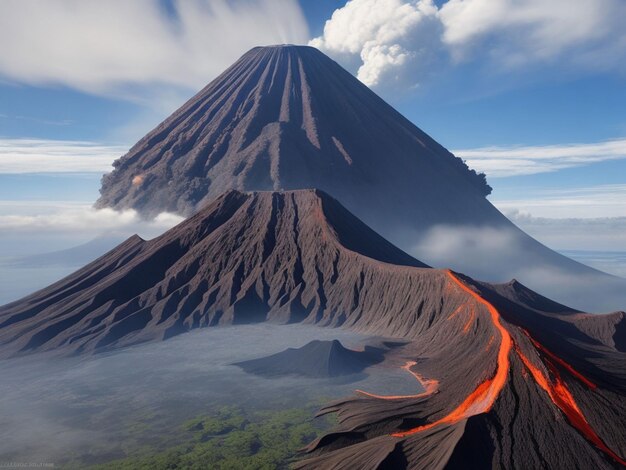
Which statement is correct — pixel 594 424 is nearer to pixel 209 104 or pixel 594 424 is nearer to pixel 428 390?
pixel 428 390

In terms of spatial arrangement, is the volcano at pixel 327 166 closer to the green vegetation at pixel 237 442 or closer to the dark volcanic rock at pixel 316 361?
the dark volcanic rock at pixel 316 361

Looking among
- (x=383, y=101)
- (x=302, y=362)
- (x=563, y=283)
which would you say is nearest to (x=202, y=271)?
(x=302, y=362)

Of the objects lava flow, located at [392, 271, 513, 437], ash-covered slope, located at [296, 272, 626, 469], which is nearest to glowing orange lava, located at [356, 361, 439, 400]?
ash-covered slope, located at [296, 272, 626, 469]

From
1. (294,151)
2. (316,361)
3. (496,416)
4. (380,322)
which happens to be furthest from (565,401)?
(294,151)

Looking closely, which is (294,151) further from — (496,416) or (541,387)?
(496,416)

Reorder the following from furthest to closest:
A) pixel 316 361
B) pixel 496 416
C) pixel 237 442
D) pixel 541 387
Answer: pixel 316 361 < pixel 237 442 < pixel 541 387 < pixel 496 416

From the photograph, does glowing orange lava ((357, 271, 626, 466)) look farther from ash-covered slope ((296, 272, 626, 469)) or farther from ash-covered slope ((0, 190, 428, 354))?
ash-covered slope ((0, 190, 428, 354))

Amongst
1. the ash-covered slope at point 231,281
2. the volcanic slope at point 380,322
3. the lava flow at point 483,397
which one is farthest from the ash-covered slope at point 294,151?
the lava flow at point 483,397
